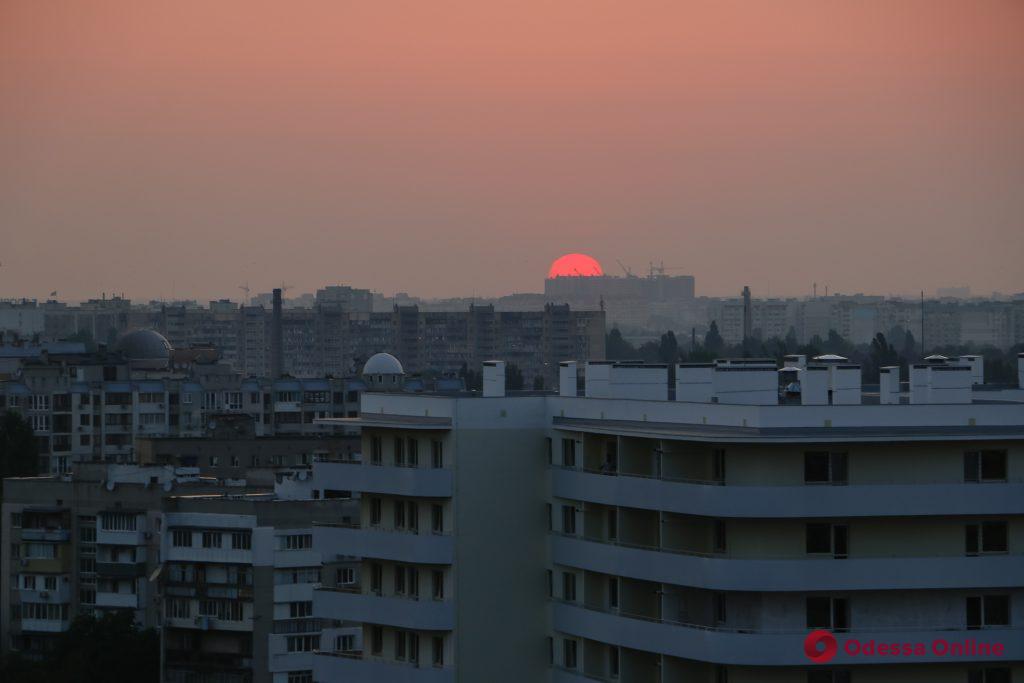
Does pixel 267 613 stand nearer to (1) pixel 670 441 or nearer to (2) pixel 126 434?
(1) pixel 670 441

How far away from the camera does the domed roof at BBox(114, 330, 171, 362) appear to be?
85.5 m

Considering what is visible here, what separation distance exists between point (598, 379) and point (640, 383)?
619mm

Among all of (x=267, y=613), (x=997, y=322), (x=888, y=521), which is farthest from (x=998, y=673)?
(x=997, y=322)

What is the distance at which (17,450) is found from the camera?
5625 centimetres

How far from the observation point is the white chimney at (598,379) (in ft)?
71.2

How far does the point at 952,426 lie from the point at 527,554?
13.1 feet

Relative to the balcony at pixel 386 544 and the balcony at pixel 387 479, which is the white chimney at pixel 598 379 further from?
the balcony at pixel 386 544

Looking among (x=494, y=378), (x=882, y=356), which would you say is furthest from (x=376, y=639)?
(x=882, y=356)


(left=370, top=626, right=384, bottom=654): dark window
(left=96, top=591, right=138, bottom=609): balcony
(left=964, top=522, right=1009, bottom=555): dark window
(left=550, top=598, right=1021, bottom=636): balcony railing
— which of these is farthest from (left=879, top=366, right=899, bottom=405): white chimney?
(left=96, top=591, right=138, bottom=609): balcony

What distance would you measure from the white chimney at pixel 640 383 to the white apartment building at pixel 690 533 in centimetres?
2

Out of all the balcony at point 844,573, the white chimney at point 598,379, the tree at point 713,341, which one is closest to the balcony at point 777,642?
the balcony at point 844,573

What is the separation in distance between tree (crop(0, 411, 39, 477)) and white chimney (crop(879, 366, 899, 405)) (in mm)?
35998

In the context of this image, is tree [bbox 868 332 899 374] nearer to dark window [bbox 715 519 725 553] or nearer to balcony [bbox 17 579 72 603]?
balcony [bbox 17 579 72 603]

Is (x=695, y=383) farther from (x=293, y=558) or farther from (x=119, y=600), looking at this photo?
(x=119, y=600)
